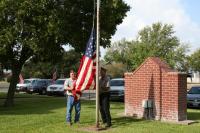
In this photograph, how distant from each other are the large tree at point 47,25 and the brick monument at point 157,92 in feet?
17.6

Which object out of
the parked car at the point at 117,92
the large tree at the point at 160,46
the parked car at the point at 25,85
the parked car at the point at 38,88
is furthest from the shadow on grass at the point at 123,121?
the large tree at the point at 160,46

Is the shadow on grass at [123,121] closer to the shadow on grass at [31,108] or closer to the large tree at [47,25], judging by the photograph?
the shadow on grass at [31,108]

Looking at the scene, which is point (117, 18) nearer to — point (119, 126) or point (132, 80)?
point (132, 80)

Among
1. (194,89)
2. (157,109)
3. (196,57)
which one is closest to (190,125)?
(157,109)

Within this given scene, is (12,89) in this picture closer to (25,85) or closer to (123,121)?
(123,121)

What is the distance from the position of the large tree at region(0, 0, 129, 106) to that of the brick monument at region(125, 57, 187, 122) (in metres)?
5.37

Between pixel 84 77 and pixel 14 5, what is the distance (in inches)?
304

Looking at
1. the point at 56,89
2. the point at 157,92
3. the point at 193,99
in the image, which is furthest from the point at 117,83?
the point at 157,92

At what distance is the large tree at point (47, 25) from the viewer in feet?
69.2

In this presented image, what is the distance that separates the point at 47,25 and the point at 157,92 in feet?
22.9

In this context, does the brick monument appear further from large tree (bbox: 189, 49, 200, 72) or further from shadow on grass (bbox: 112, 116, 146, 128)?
large tree (bbox: 189, 49, 200, 72)

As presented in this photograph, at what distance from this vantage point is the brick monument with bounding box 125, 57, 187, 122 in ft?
53.8

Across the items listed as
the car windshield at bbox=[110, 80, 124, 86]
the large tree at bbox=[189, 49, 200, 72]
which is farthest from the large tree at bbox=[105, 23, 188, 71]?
the car windshield at bbox=[110, 80, 124, 86]

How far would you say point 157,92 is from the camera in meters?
16.9
